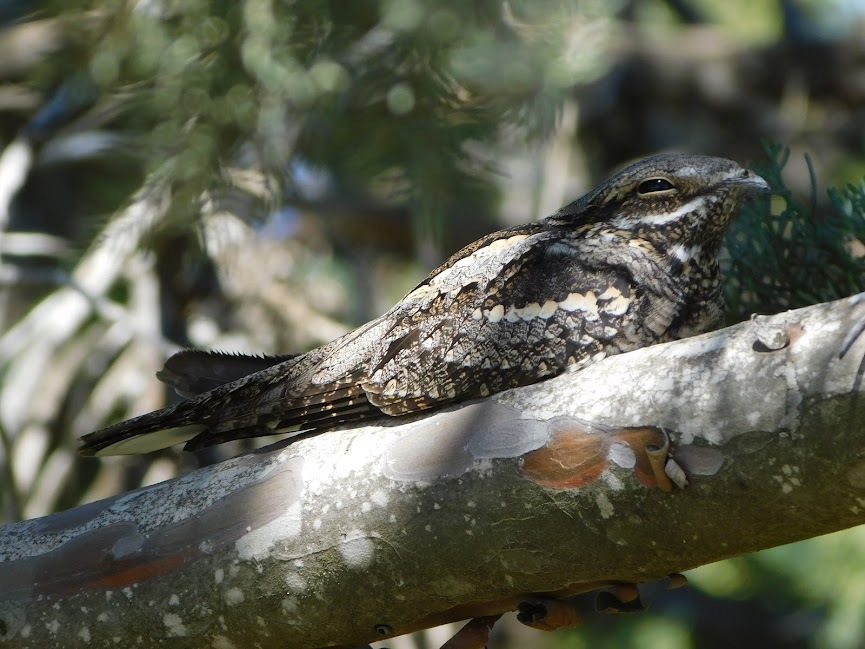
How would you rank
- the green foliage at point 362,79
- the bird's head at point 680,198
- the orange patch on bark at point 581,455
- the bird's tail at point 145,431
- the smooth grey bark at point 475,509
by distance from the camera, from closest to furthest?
the smooth grey bark at point 475,509 < the orange patch on bark at point 581,455 < the bird's tail at point 145,431 < the bird's head at point 680,198 < the green foliage at point 362,79

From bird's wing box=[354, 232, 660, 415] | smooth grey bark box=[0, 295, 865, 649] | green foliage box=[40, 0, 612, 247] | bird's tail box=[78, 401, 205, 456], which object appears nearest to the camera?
A: smooth grey bark box=[0, 295, 865, 649]

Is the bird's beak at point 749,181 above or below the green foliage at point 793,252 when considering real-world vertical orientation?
above

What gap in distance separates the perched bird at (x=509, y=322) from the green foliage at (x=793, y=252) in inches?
7.4

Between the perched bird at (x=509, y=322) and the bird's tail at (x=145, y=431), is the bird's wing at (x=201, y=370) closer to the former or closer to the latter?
the perched bird at (x=509, y=322)

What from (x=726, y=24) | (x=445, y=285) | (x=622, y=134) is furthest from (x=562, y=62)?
(x=726, y=24)

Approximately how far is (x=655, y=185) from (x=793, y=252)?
0.49 meters


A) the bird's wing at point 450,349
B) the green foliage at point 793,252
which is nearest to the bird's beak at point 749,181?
the green foliage at point 793,252

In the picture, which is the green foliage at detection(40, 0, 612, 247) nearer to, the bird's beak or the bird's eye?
the bird's eye

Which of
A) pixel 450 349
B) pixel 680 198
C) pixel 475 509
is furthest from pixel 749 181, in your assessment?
pixel 475 509

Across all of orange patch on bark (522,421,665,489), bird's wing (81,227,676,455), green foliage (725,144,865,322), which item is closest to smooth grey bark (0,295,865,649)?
orange patch on bark (522,421,665,489)

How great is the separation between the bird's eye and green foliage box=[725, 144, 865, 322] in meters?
0.38

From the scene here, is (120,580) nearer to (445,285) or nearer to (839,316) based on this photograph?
(445,285)

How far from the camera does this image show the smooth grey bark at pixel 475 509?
6.06ft

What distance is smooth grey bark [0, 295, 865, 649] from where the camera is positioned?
1848mm
